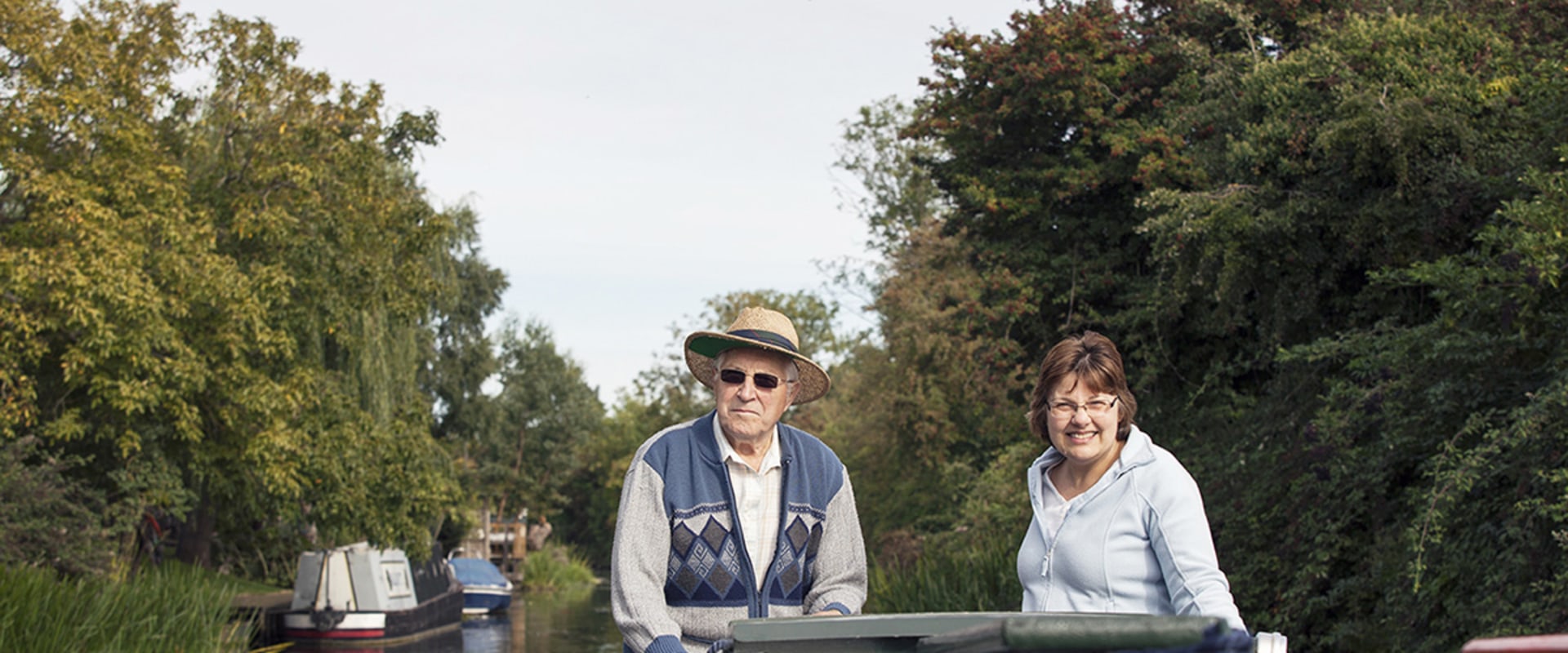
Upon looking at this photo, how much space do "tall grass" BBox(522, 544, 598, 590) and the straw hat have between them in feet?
180

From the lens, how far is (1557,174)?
8.53 metres

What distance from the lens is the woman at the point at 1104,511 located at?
309 centimetres

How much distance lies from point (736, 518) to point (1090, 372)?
3.10 ft

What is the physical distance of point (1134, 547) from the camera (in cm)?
316

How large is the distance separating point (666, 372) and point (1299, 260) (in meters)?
42.8

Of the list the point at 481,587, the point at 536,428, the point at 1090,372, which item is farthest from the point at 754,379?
the point at 536,428

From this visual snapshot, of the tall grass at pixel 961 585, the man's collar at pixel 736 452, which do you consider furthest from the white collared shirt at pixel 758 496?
the tall grass at pixel 961 585

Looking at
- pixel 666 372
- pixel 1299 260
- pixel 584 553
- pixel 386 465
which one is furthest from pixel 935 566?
pixel 584 553

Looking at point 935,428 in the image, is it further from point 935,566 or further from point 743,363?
point 743,363

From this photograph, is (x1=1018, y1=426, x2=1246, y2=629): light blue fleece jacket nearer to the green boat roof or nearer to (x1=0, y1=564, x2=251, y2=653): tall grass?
the green boat roof

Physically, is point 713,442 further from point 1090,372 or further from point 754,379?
point 1090,372

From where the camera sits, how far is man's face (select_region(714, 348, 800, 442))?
12.2 feet

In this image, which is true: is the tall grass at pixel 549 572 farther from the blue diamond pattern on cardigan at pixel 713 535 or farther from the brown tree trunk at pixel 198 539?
the blue diamond pattern on cardigan at pixel 713 535

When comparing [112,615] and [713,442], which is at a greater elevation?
[713,442]
